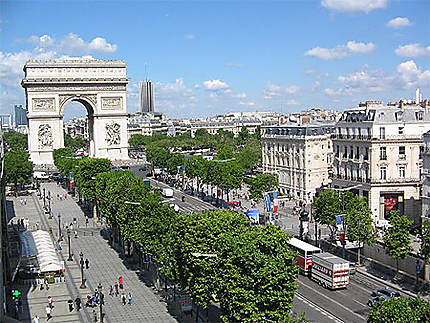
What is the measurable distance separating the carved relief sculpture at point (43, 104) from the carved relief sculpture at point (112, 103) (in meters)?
10.9

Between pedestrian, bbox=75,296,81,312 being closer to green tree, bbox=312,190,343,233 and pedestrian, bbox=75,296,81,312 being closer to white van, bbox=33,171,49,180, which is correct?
green tree, bbox=312,190,343,233

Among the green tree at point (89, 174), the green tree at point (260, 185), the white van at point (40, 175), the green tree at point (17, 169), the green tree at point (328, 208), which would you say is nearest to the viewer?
the green tree at point (328, 208)

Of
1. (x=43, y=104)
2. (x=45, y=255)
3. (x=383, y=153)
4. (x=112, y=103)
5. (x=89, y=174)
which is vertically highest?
(x=112, y=103)

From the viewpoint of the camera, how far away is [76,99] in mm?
121750

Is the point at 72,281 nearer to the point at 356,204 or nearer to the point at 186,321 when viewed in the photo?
→ the point at 186,321

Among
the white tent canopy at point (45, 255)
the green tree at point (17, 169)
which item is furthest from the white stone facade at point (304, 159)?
the green tree at point (17, 169)

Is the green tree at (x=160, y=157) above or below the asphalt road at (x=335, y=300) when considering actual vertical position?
→ above

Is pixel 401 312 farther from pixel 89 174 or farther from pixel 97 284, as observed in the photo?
pixel 89 174

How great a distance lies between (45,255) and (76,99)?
79.0m

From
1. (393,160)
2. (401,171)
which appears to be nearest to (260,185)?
(393,160)

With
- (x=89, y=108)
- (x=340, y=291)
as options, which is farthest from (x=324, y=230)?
(x=89, y=108)

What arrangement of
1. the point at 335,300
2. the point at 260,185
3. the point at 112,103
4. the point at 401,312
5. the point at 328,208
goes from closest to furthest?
the point at 401,312 < the point at 335,300 < the point at 328,208 < the point at 260,185 < the point at 112,103

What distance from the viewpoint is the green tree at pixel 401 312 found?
73.5ft

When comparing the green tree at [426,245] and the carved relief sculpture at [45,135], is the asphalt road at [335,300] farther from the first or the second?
the carved relief sculpture at [45,135]
